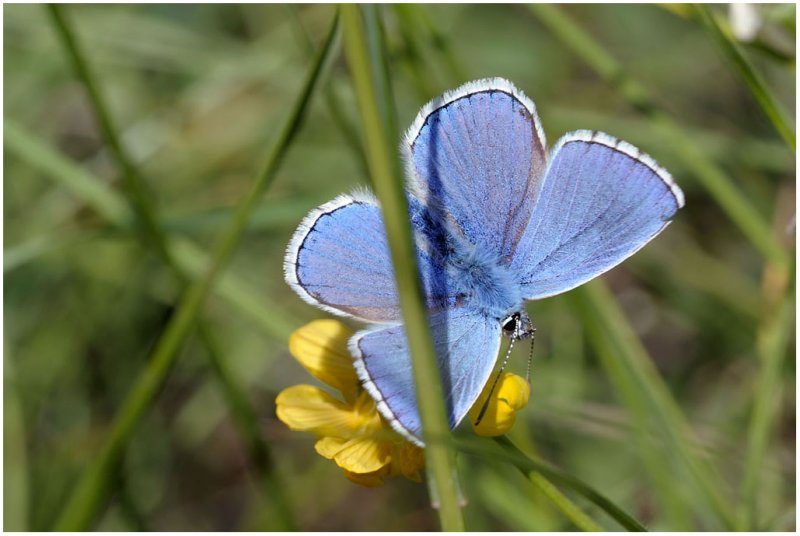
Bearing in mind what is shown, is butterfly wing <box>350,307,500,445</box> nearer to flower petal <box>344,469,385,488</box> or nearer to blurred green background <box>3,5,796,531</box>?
flower petal <box>344,469,385,488</box>

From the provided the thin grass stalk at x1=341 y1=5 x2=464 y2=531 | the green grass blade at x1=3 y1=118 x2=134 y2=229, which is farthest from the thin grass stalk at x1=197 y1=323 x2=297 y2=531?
the thin grass stalk at x1=341 y1=5 x2=464 y2=531

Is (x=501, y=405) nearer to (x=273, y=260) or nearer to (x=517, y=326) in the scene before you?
(x=517, y=326)

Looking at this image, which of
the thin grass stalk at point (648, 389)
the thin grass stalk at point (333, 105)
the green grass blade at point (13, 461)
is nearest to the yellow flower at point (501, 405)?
the thin grass stalk at point (648, 389)

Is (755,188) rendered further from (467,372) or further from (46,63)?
(46,63)

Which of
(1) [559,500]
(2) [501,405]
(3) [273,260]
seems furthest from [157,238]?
(3) [273,260]

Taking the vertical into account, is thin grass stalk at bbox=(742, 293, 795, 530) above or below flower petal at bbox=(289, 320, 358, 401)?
below
